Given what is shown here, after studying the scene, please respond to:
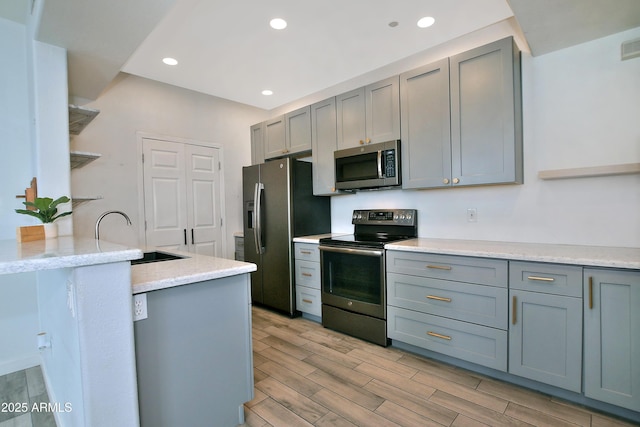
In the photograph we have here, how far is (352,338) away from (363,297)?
422 mm

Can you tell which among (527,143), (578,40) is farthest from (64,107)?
(578,40)

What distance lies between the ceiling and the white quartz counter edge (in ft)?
4.72

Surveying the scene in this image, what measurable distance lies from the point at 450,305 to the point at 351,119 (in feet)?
6.54

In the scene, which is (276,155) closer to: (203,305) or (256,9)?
(256,9)

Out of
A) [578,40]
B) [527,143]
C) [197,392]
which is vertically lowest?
[197,392]

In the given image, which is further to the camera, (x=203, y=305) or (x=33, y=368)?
(x=33, y=368)

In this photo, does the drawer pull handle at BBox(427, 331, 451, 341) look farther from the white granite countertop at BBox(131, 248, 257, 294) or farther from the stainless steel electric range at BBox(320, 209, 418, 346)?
the white granite countertop at BBox(131, 248, 257, 294)

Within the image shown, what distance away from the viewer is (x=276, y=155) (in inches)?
155

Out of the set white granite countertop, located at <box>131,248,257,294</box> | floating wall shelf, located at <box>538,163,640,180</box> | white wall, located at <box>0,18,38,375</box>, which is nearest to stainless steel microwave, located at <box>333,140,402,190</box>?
floating wall shelf, located at <box>538,163,640,180</box>

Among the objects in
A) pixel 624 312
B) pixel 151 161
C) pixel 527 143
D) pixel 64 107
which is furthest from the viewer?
pixel 151 161

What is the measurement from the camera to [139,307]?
132 cm

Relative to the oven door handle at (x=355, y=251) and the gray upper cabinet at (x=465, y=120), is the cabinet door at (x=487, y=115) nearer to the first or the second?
the gray upper cabinet at (x=465, y=120)

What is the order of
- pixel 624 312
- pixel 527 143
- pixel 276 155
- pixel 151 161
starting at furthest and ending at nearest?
pixel 276 155 < pixel 151 161 < pixel 527 143 < pixel 624 312

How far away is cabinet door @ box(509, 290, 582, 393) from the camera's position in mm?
1771
